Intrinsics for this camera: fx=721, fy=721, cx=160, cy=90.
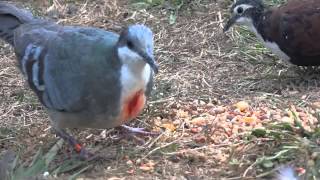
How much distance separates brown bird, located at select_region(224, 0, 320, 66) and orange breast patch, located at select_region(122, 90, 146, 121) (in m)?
1.52

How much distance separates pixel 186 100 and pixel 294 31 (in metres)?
0.87

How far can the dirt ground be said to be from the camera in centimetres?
371

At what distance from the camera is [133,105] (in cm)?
355

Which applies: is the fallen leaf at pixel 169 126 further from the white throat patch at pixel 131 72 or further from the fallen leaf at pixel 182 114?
the white throat patch at pixel 131 72

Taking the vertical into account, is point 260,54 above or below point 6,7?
below

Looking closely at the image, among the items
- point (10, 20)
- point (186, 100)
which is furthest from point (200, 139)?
point (10, 20)

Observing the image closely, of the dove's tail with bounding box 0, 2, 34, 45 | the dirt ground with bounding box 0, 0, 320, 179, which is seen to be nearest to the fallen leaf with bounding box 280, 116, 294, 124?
the dirt ground with bounding box 0, 0, 320, 179

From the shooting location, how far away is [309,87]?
4.66m

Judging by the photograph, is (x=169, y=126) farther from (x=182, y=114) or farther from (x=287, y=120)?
(x=287, y=120)

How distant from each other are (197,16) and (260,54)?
2.78ft

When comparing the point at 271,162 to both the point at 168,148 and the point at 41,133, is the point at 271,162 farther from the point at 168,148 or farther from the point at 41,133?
the point at 41,133

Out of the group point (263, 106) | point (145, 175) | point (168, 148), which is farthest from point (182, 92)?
point (145, 175)

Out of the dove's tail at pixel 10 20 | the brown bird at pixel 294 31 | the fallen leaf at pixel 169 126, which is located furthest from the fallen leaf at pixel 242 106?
the dove's tail at pixel 10 20

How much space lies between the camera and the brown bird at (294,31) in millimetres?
4652
